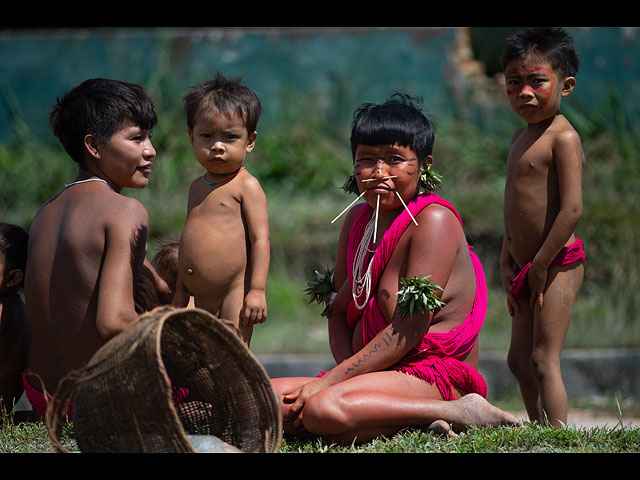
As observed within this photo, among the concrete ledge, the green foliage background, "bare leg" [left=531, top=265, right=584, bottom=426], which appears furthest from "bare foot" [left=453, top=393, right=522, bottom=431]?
the green foliage background

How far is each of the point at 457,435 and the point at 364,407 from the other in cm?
47

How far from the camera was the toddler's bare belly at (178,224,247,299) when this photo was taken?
3.97 meters

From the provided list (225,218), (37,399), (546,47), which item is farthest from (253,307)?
(546,47)

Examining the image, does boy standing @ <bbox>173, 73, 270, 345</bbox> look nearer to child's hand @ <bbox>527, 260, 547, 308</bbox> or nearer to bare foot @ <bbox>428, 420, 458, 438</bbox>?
bare foot @ <bbox>428, 420, 458, 438</bbox>

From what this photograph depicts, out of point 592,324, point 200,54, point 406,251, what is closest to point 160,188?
point 200,54

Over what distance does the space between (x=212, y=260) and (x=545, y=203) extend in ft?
5.87

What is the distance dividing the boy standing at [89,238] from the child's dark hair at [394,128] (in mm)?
1090

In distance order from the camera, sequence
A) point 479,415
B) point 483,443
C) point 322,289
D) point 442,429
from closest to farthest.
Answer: point 483,443
point 442,429
point 479,415
point 322,289

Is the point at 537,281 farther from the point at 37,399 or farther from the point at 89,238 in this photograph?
the point at 37,399

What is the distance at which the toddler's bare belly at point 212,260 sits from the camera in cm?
397

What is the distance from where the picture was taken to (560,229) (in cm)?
407

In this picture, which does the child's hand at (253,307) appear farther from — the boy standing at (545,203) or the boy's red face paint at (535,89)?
the boy's red face paint at (535,89)

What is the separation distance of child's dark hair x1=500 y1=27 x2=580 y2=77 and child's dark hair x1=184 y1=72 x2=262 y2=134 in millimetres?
1413

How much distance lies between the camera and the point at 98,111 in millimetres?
3881
